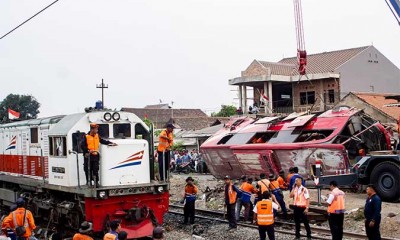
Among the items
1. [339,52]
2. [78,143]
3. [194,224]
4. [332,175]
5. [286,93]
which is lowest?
[194,224]

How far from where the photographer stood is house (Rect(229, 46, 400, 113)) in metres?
35.6

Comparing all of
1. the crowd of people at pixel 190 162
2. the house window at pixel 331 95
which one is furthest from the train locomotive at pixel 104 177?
the house window at pixel 331 95

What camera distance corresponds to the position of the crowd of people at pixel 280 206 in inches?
347

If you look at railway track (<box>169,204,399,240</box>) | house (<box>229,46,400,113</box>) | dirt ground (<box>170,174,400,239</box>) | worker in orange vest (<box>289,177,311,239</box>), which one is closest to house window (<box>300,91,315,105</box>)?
house (<box>229,46,400,113</box>)

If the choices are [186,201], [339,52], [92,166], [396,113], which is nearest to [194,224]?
[186,201]

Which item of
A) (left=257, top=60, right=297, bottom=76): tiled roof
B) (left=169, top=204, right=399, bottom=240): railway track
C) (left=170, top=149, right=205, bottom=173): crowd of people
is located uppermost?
(left=257, top=60, right=297, bottom=76): tiled roof

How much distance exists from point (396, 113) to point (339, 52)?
14.4m

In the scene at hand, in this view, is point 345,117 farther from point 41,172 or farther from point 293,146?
point 41,172

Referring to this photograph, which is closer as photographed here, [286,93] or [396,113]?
[396,113]

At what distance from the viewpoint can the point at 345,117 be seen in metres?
16.1

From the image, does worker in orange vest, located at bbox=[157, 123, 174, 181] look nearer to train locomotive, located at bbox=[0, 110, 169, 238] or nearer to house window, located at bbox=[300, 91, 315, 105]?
train locomotive, located at bbox=[0, 110, 169, 238]

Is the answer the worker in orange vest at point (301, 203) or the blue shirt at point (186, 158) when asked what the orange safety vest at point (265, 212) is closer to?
the worker in orange vest at point (301, 203)

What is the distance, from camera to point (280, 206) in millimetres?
13203

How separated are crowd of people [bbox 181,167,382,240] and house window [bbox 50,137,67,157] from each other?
368 cm
